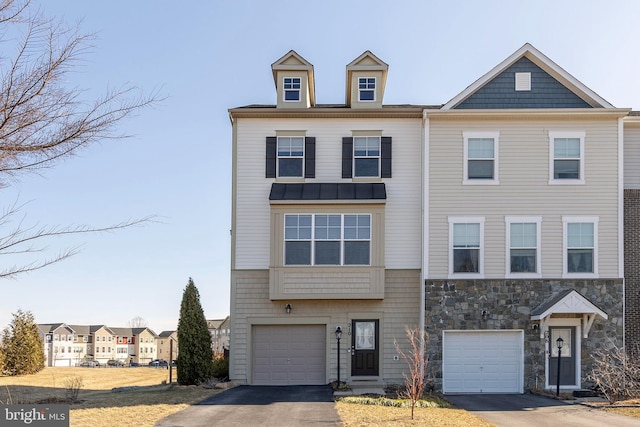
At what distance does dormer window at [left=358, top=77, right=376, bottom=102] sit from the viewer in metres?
21.5

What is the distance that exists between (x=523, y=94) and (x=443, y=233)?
4.90 meters

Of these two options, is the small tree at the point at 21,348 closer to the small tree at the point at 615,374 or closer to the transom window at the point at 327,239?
the transom window at the point at 327,239

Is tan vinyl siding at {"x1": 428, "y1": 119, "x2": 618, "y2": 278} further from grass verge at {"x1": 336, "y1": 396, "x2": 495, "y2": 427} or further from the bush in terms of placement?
the bush

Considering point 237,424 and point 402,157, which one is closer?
point 237,424

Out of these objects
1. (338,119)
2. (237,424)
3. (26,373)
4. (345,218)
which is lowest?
(26,373)

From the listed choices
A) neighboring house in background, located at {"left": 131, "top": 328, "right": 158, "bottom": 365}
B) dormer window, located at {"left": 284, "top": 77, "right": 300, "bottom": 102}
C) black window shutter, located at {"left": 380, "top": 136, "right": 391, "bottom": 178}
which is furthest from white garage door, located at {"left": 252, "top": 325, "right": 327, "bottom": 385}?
neighboring house in background, located at {"left": 131, "top": 328, "right": 158, "bottom": 365}

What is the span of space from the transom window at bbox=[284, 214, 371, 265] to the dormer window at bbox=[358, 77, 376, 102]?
3817 mm

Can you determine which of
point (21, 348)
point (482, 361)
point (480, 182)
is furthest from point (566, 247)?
point (21, 348)

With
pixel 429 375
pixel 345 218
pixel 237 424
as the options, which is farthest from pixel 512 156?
pixel 237 424

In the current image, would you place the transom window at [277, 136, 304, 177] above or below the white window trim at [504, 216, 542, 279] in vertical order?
above

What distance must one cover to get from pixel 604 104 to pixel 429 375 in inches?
378

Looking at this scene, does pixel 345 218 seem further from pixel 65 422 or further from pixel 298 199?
pixel 65 422

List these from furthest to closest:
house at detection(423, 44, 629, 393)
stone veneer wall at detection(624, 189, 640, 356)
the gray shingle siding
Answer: stone veneer wall at detection(624, 189, 640, 356)
the gray shingle siding
house at detection(423, 44, 629, 393)

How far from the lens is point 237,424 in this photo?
42.6 feet
